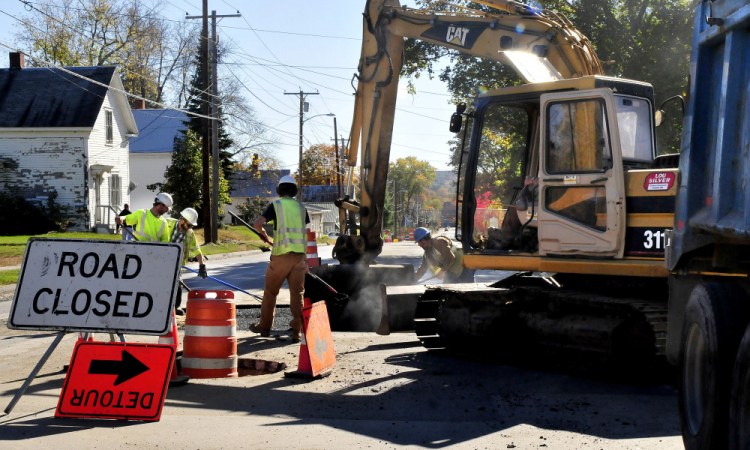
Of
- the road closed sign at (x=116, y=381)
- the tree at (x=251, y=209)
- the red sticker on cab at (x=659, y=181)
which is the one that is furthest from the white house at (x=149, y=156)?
the road closed sign at (x=116, y=381)

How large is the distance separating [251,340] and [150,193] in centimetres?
5642

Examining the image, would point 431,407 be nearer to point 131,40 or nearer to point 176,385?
point 176,385

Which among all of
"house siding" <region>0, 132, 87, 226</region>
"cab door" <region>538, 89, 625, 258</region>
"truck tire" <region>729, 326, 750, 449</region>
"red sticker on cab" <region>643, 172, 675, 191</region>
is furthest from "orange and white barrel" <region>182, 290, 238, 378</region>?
"house siding" <region>0, 132, 87, 226</region>

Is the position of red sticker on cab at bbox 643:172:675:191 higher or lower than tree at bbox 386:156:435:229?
lower

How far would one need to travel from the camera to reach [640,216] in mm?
10023

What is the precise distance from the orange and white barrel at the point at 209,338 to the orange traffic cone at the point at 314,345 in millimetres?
635

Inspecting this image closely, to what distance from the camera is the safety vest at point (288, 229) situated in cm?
1210

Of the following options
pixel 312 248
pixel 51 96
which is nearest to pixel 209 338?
pixel 312 248

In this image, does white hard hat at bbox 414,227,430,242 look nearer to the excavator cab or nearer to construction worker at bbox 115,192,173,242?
the excavator cab

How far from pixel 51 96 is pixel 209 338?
140ft

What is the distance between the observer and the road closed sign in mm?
7594

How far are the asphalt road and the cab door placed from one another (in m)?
1.29

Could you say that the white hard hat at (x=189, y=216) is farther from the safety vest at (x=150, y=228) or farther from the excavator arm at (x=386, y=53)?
the excavator arm at (x=386, y=53)

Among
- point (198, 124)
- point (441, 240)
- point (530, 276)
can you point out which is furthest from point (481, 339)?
point (198, 124)
